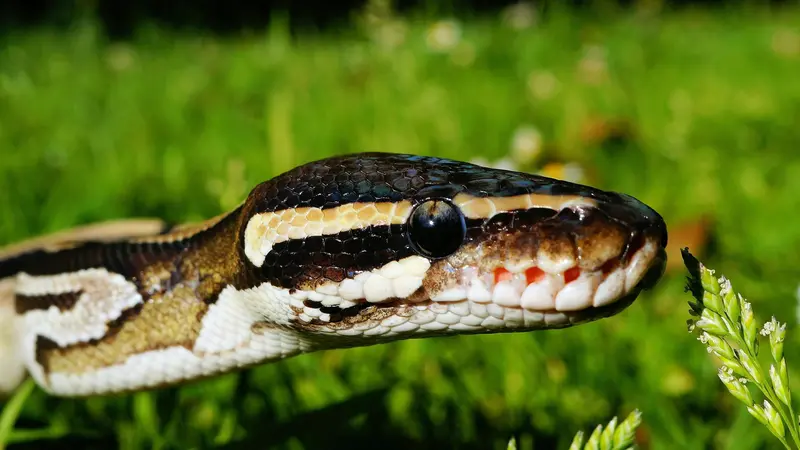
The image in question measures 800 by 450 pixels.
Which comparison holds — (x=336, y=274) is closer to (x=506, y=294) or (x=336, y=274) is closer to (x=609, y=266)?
(x=506, y=294)

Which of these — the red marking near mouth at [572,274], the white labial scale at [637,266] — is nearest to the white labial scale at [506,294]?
the red marking near mouth at [572,274]

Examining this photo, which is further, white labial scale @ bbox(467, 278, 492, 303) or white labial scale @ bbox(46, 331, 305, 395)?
white labial scale @ bbox(46, 331, 305, 395)

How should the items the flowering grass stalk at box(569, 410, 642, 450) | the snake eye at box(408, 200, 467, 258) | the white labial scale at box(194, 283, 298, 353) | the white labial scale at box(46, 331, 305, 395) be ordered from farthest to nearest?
the white labial scale at box(46, 331, 305, 395)
the white labial scale at box(194, 283, 298, 353)
the snake eye at box(408, 200, 467, 258)
the flowering grass stalk at box(569, 410, 642, 450)

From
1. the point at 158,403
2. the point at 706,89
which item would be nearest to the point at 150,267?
the point at 158,403

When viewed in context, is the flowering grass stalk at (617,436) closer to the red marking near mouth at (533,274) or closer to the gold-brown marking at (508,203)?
the red marking near mouth at (533,274)

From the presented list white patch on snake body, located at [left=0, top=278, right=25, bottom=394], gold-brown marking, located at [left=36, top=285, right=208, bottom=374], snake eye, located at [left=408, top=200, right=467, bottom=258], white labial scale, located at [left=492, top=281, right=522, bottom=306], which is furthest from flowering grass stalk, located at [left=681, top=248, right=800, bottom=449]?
white patch on snake body, located at [left=0, top=278, right=25, bottom=394]

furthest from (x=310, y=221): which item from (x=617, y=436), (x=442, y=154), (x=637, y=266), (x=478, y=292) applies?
(x=442, y=154)

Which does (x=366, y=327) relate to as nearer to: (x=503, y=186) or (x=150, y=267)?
(x=503, y=186)

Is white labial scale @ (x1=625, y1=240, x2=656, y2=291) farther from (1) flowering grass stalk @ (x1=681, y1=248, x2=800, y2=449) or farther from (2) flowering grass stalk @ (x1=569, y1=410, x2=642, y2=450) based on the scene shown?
(2) flowering grass stalk @ (x1=569, y1=410, x2=642, y2=450)
